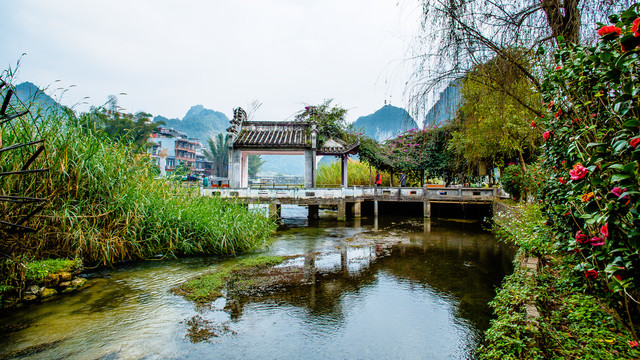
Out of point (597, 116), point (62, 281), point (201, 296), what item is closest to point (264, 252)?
point (201, 296)

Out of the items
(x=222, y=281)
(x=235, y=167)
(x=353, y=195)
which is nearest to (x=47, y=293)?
(x=222, y=281)

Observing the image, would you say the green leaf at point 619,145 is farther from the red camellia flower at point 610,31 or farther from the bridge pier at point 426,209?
the bridge pier at point 426,209

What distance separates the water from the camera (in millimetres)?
3920

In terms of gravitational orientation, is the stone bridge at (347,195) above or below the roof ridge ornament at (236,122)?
below

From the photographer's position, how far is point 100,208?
670cm

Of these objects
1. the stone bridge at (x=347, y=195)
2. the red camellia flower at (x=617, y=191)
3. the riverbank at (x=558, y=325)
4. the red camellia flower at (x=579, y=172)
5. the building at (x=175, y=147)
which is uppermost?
the building at (x=175, y=147)

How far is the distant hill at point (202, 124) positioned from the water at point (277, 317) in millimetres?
106872

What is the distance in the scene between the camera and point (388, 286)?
6.23 meters

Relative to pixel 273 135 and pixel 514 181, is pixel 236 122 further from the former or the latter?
pixel 514 181

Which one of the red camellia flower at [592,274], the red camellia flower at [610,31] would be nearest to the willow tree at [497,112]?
the red camellia flower at [610,31]

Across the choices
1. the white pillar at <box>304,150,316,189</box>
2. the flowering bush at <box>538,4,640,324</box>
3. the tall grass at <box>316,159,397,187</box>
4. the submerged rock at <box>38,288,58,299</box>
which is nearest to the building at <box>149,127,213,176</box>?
the tall grass at <box>316,159,397,187</box>

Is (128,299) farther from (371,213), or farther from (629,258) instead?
(371,213)

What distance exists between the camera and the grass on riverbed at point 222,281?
5.58 meters

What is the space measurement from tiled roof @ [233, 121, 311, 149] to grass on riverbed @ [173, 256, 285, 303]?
920cm
